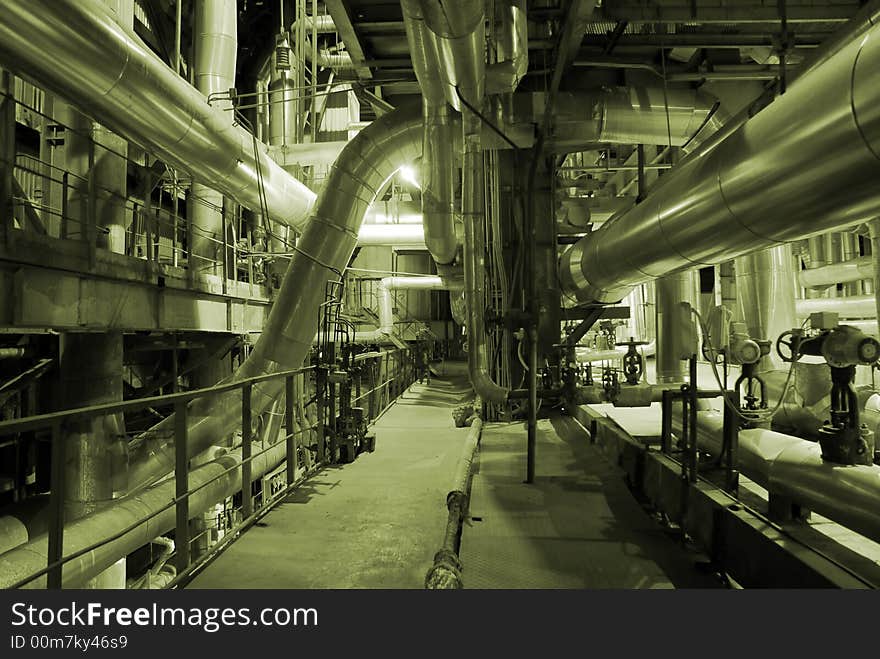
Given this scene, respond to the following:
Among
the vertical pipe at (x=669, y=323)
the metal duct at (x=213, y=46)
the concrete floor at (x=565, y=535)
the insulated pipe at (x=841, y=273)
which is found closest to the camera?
the concrete floor at (x=565, y=535)

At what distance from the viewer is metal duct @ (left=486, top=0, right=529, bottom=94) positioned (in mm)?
2820

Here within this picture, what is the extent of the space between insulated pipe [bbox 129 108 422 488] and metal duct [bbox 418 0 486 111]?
1.05 meters

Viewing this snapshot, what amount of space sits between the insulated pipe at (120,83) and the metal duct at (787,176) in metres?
2.61

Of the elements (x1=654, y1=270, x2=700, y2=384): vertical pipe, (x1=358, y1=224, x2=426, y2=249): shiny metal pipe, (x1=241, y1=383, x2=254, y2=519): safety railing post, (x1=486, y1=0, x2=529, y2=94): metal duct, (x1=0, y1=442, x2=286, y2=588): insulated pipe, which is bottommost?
(x1=0, y1=442, x2=286, y2=588): insulated pipe

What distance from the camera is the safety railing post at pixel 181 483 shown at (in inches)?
82.7

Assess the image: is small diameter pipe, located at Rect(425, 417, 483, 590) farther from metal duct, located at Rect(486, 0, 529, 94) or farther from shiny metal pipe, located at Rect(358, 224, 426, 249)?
shiny metal pipe, located at Rect(358, 224, 426, 249)

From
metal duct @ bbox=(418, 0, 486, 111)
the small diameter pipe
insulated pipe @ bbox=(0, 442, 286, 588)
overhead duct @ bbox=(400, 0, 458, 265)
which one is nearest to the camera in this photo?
metal duct @ bbox=(418, 0, 486, 111)

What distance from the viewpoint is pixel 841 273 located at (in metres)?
8.09

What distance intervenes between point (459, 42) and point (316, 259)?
7.01ft

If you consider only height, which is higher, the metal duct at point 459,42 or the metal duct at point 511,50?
the metal duct at point 511,50

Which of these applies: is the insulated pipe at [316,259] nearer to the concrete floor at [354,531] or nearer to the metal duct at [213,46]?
the concrete floor at [354,531]

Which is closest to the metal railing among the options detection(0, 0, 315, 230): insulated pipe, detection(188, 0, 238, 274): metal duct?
detection(0, 0, 315, 230): insulated pipe

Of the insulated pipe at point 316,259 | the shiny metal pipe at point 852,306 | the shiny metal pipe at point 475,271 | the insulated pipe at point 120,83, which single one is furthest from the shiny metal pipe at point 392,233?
the shiny metal pipe at point 852,306
